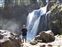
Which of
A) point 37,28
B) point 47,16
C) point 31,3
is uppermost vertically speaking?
point 31,3

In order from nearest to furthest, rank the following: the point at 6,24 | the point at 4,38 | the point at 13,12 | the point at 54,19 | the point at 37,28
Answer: the point at 4,38
the point at 54,19
the point at 37,28
the point at 6,24
the point at 13,12

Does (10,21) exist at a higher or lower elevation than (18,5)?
lower

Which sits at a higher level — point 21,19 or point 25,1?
point 25,1

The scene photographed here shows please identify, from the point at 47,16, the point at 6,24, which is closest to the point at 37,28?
the point at 47,16

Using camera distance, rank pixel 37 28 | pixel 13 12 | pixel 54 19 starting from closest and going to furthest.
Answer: pixel 54 19, pixel 37 28, pixel 13 12

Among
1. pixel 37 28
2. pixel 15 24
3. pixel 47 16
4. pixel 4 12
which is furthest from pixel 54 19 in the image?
pixel 4 12

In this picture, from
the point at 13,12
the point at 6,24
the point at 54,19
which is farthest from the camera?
the point at 13,12

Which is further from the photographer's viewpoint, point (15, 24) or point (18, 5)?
point (18, 5)

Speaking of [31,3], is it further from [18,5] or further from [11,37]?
[11,37]

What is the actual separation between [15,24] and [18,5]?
2992 mm

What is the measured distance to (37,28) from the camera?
1606cm

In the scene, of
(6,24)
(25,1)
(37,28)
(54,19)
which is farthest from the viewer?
(25,1)

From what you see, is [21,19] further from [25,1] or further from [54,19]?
[54,19]

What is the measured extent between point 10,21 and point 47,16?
10243 mm
